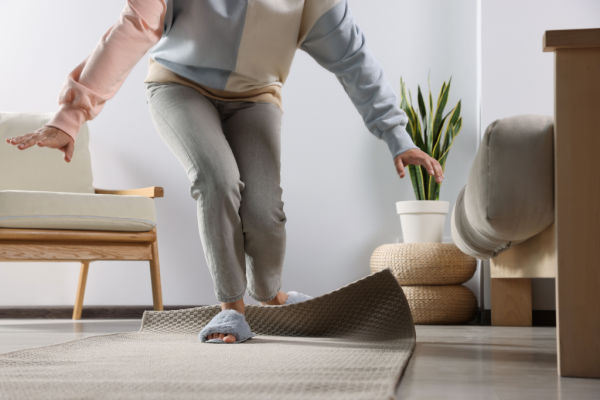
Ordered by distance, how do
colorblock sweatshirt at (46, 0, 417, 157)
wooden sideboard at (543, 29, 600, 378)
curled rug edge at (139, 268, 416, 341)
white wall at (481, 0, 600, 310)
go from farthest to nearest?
1. white wall at (481, 0, 600, 310)
2. curled rug edge at (139, 268, 416, 341)
3. colorblock sweatshirt at (46, 0, 417, 157)
4. wooden sideboard at (543, 29, 600, 378)

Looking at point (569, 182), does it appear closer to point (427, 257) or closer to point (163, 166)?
point (427, 257)

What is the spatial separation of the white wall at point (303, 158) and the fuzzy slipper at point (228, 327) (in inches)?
65.6

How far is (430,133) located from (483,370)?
1930mm

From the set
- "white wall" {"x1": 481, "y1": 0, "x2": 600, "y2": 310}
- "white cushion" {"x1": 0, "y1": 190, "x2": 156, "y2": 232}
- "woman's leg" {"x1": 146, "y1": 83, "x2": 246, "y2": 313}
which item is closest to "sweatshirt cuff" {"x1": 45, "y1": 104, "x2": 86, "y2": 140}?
"woman's leg" {"x1": 146, "y1": 83, "x2": 246, "y2": 313}

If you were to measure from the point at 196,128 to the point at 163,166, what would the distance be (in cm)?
180

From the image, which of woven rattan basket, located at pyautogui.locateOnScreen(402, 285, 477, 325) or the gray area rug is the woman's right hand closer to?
the gray area rug

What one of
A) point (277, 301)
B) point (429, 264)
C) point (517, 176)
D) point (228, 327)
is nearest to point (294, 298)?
→ point (277, 301)

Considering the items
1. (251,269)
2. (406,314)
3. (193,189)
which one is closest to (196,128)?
(193,189)

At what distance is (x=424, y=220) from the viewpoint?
286cm

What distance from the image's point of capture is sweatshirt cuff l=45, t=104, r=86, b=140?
4.23 ft

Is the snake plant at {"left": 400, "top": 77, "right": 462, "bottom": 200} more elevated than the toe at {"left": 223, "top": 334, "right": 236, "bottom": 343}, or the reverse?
the snake plant at {"left": 400, "top": 77, "right": 462, "bottom": 200}

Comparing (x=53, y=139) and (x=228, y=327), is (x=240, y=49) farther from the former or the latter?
(x=228, y=327)

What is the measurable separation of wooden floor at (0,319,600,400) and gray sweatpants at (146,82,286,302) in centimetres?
41

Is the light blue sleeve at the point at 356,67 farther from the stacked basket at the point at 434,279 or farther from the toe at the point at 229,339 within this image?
the stacked basket at the point at 434,279
